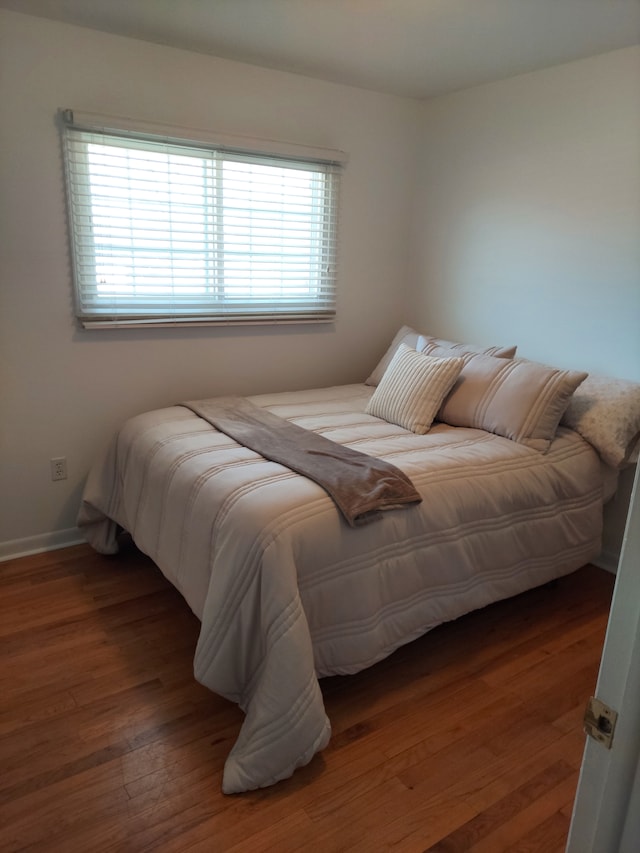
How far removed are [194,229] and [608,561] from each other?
2.54 meters

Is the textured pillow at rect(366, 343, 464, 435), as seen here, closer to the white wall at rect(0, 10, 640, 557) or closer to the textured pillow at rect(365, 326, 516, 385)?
the textured pillow at rect(365, 326, 516, 385)

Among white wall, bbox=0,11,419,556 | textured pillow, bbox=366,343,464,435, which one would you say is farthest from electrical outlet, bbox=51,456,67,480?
textured pillow, bbox=366,343,464,435

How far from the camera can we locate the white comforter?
63.9 inches

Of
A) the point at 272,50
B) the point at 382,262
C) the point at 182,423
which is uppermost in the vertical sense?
the point at 272,50

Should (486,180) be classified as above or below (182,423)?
above

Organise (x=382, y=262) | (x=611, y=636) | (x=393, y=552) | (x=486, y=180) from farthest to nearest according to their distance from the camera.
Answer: (x=382, y=262), (x=486, y=180), (x=393, y=552), (x=611, y=636)

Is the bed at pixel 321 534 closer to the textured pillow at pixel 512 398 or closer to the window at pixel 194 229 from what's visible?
the textured pillow at pixel 512 398

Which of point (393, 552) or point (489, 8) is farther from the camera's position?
point (489, 8)

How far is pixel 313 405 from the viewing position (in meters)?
2.89

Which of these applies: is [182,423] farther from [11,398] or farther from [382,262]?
[382,262]

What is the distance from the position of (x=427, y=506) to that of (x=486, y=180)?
2.05m

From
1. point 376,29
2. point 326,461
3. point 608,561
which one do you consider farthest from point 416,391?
point 376,29

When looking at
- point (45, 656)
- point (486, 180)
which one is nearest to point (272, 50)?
point (486, 180)

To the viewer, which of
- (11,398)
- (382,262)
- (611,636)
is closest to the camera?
(611,636)
